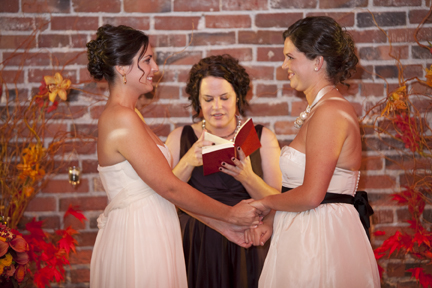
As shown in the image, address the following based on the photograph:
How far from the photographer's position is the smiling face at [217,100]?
89.3 inches

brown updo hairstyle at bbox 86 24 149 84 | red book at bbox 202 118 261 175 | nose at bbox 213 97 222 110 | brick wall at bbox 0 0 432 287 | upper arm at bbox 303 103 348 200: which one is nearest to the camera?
upper arm at bbox 303 103 348 200

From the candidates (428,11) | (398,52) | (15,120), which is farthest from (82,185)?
(428,11)

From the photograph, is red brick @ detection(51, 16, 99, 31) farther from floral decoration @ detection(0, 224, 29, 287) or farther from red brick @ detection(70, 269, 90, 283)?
red brick @ detection(70, 269, 90, 283)

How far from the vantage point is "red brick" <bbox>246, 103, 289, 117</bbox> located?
2520mm

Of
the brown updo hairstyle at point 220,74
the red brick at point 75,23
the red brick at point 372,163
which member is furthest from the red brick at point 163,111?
the red brick at point 372,163

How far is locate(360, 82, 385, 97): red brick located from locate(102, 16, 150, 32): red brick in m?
1.36

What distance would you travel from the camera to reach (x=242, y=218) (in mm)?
2031

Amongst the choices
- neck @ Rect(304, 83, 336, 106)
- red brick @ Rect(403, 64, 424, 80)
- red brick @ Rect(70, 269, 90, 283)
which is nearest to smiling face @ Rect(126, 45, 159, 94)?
neck @ Rect(304, 83, 336, 106)

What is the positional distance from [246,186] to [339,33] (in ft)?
2.93

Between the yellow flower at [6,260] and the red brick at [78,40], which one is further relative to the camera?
the red brick at [78,40]

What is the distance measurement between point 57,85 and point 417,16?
217 cm

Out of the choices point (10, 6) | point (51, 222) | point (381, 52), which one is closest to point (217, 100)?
point (381, 52)

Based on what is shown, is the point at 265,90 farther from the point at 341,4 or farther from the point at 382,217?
the point at 382,217

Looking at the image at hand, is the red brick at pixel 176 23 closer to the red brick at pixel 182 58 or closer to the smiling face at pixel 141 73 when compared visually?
the red brick at pixel 182 58
